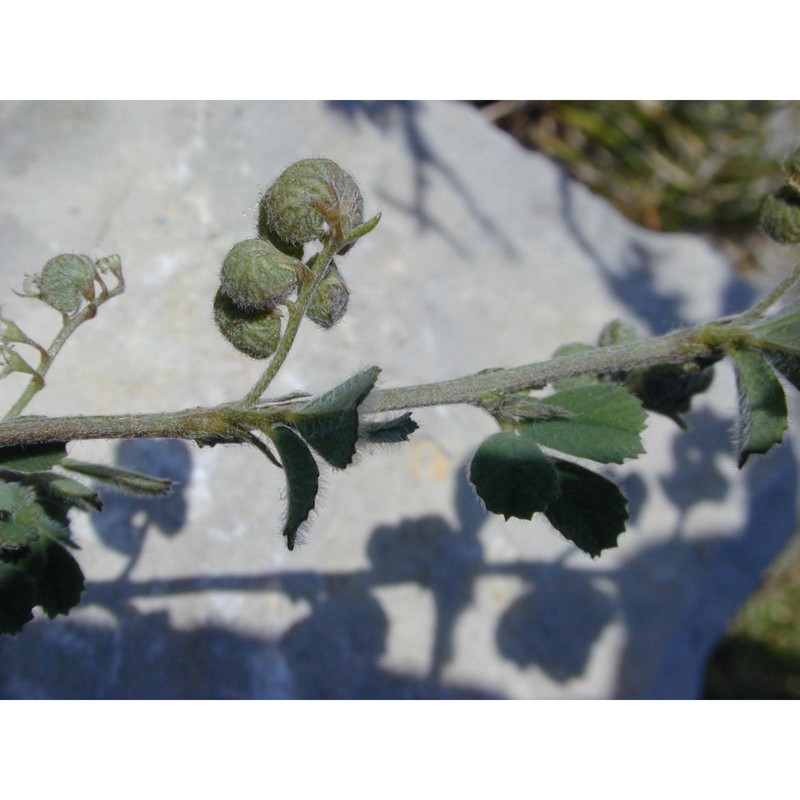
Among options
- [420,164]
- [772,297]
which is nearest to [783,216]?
[772,297]

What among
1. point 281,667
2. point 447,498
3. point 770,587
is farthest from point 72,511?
point 770,587

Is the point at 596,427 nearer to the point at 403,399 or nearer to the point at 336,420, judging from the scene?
the point at 403,399

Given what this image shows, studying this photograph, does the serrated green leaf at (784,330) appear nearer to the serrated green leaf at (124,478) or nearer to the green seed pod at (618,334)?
the green seed pod at (618,334)

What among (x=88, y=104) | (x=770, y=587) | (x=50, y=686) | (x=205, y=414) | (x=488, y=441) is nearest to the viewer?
(x=205, y=414)

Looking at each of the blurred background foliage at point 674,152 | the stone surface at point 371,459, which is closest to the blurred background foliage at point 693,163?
the blurred background foliage at point 674,152

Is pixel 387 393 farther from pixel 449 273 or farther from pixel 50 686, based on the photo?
pixel 449 273

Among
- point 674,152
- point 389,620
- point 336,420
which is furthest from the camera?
point 674,152

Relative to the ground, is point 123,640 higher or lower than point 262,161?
lower
